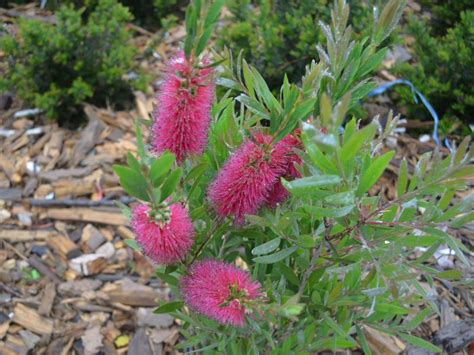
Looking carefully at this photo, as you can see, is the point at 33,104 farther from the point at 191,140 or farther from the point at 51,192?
the point at 191,140

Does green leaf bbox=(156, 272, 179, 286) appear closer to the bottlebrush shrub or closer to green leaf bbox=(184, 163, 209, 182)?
the bottlebrush shrub

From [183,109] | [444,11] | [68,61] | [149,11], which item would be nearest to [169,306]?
[183,109]

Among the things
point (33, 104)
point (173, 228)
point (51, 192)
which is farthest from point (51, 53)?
point (173, 228)

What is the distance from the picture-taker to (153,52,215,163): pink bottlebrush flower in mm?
987

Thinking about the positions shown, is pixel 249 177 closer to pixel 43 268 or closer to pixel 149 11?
pixel 43 268

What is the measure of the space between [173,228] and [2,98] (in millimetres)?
2353

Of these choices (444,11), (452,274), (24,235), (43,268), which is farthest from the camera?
(444,11)

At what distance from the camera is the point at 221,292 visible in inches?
42.6

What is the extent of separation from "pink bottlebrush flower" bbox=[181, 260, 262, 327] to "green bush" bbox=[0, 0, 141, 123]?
73.3 inches

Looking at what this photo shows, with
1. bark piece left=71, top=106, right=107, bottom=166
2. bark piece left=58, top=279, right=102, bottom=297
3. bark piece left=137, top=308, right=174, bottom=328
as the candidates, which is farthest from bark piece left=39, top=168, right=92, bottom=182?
bark piece left=137, top=308, right=174, bottom=328

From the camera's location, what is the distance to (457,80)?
2.87m

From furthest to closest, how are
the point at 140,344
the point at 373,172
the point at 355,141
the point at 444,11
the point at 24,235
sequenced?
the point at 444,11 → the point at 24,235 → the point at 140,344 → the point at 373,172 → the point at 355,141

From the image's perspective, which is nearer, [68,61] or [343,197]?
[343,197]

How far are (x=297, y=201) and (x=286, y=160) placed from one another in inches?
8.4
